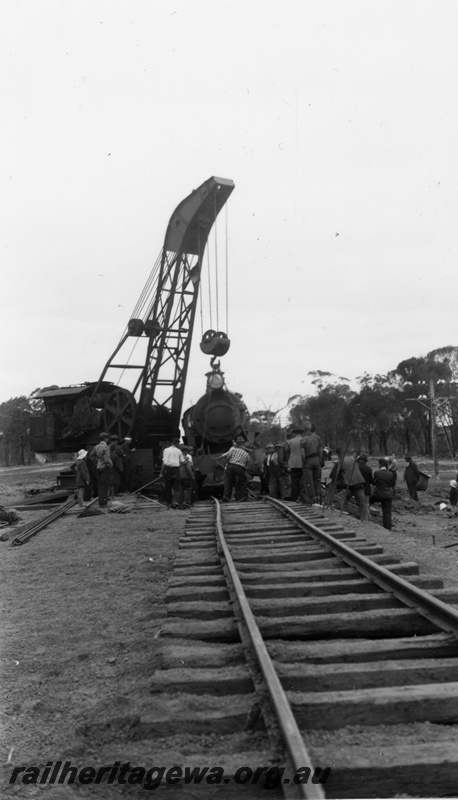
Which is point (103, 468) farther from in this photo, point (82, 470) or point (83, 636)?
point (83, 636)

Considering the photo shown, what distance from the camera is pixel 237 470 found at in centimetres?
1391

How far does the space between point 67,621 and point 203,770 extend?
2983 mm

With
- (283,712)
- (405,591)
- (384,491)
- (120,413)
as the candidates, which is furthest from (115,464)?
(283,712)

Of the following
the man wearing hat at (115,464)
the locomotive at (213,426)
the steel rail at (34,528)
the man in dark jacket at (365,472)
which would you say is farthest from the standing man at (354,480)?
the man wearing hat at (115,464)

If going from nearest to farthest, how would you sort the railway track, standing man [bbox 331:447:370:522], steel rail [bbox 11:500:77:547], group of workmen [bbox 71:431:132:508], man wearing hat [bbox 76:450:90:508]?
the railway track → steel rail [bbox 11:500:77:547] → standing man [bbox 331:447:370:522] → group of workmen [bbox 71:431:132:508] → man wearing hat [bbox 76:450:90:508]

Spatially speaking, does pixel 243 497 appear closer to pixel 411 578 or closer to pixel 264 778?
pixel 411 578

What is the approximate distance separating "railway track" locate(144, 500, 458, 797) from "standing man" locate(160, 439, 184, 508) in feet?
24.1

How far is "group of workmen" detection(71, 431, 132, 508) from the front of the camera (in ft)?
47.1

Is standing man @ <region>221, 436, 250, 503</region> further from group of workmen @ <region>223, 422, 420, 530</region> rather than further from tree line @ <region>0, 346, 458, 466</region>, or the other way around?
tree line @ <region>0, 346, 458, 466</region>

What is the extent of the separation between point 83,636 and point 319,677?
218 cm

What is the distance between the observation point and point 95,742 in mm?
3074

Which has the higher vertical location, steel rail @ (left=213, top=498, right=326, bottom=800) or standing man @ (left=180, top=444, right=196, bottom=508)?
standing man @ (left=180, top=444, right=196, bottom=508)

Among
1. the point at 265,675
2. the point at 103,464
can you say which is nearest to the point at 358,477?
the point at 103,464

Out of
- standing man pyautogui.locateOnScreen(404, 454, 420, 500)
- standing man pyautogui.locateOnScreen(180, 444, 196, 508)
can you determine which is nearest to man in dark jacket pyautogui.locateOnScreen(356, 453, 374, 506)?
standing man pyautogui.locateOnScreen(180, 444, 196, 508)
